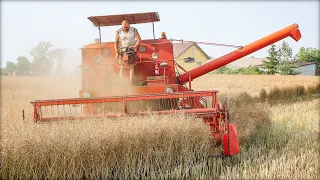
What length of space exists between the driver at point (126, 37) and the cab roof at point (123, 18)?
0.40 m

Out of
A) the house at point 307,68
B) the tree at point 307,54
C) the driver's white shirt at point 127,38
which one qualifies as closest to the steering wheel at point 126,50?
the driver's white shirt at point 127,38

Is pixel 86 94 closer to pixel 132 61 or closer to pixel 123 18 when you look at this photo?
pixel 132 61

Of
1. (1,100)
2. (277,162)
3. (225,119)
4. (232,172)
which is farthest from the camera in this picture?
(1,100)

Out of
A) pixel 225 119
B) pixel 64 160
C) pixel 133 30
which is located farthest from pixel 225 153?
pixel 133 30

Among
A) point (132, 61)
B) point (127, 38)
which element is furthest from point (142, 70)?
point (127, 38)

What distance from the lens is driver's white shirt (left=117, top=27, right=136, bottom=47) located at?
286 inches

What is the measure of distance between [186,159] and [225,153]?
23.6 inches

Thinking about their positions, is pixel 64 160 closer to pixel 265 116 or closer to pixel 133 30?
pixel 133 30

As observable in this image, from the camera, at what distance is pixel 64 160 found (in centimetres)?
465

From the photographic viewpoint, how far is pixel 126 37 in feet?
23.9

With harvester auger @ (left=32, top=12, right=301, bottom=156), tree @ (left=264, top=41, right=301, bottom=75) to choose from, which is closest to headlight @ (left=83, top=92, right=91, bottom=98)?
harvester auger @ (left=32, top=12, right=301, bottom=156)

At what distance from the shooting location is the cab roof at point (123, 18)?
7547mm

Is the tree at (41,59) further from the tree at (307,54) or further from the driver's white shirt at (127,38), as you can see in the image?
the tree at (307,54)

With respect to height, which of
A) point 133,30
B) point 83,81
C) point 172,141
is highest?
point 133,30
